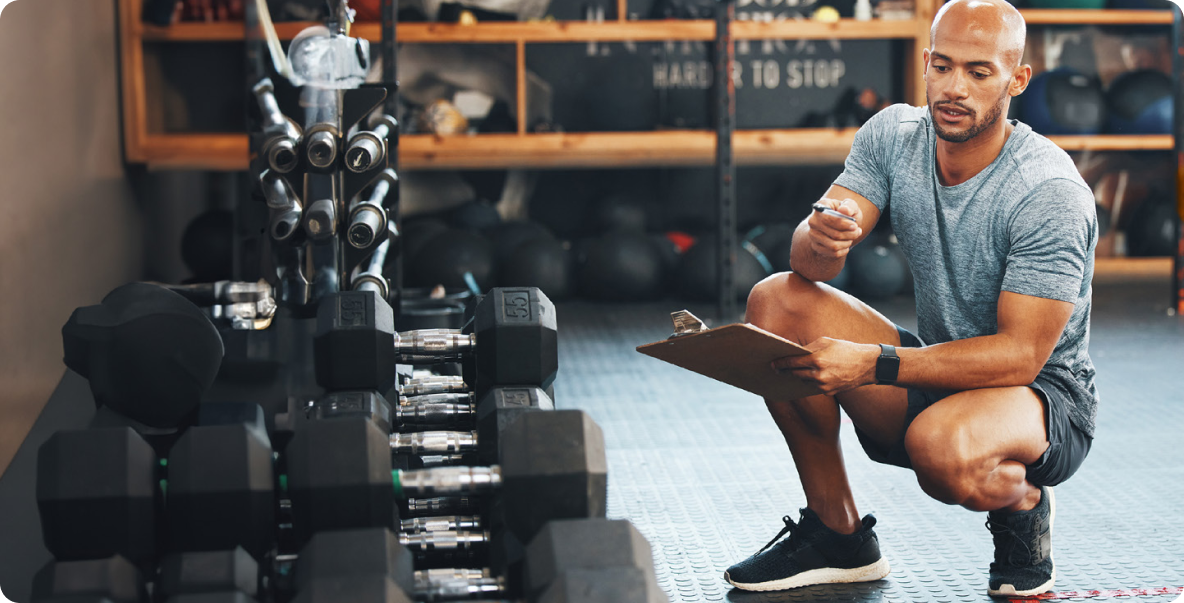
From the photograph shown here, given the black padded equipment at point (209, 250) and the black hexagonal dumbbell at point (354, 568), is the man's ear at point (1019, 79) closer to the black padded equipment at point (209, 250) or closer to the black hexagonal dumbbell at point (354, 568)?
the black hexagonal dumbbell at point (354, 568)

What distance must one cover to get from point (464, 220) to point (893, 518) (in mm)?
3082

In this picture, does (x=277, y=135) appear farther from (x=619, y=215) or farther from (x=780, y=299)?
(x=619, y=215)

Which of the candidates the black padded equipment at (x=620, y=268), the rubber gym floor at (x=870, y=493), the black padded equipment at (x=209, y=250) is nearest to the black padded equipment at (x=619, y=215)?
the black padded equipment at (x=620, y=268)

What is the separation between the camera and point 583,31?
14.9ft

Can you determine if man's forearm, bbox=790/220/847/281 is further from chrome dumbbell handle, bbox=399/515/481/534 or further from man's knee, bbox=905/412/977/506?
chrome dumbbell handle, bbox=399/515/481/534

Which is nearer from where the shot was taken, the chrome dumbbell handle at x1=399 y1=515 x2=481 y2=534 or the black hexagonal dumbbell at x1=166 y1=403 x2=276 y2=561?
the black hexagonal dumbbell at x1=166 y1=403 x2=276 y2=561

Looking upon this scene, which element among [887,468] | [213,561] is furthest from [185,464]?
[887,468]

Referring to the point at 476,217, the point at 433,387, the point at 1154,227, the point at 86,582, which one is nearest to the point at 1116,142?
the point at 1154,227

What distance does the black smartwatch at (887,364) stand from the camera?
1473mm

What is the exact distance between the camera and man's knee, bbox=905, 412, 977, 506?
1432mm

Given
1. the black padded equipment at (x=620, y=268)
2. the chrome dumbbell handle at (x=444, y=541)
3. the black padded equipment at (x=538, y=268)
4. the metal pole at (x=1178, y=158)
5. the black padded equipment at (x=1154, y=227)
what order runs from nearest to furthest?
1. the chrome dumbbell handle at (x=444, y=541)
2. the metal pole at (x=1178, y=158)
3. the black padded equipment at (x=538, y=268)
4. the black padded equipment at (x=620, y=268)
5. the black padded equipment at (x=1154, y=227)

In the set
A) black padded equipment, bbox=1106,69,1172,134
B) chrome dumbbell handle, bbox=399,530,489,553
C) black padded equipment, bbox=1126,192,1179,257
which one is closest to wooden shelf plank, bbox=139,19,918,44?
black padded equipment, bbox=1106,69,1172,134

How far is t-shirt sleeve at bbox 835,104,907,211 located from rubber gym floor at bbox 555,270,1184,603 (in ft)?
1.95

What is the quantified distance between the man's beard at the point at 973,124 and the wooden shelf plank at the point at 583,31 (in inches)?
118
